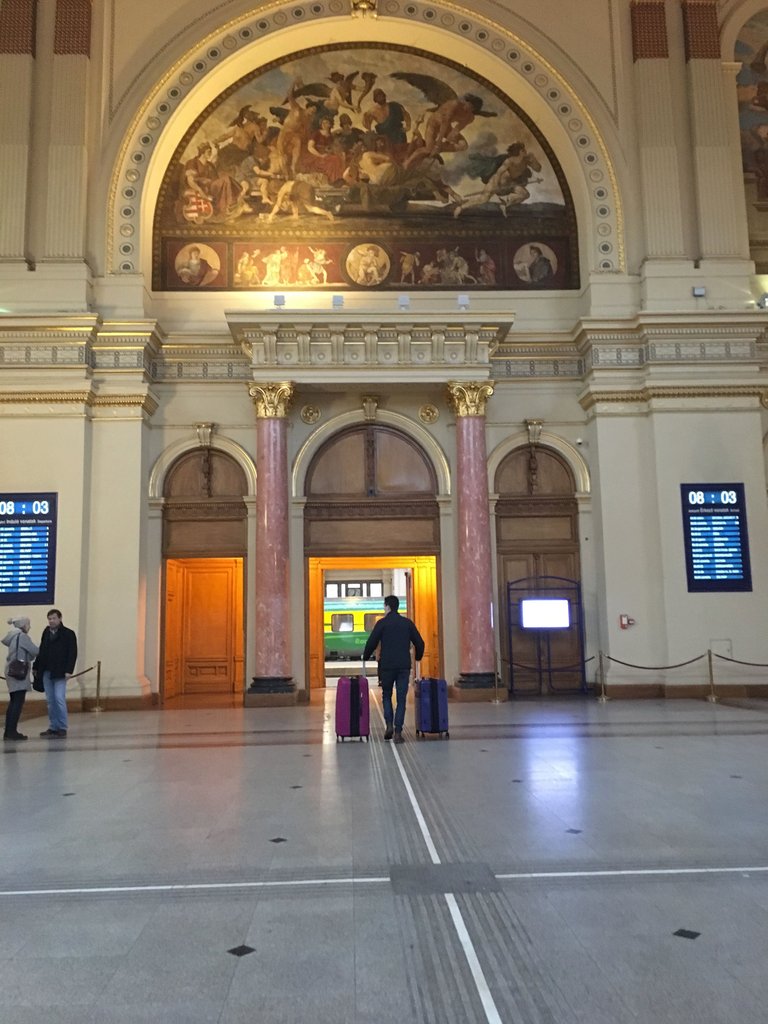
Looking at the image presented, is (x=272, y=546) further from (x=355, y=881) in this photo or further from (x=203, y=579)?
(x=355, y=881)

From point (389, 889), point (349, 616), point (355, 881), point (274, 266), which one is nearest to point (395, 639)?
point (355, 881)

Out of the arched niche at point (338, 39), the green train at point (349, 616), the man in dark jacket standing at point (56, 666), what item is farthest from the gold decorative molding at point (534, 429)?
the green train at point (349, 616)

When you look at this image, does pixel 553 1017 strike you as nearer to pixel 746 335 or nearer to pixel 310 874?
pixel 310 874

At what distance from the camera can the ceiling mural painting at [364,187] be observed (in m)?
16.5

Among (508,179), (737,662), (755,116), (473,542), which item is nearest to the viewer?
(737,662)

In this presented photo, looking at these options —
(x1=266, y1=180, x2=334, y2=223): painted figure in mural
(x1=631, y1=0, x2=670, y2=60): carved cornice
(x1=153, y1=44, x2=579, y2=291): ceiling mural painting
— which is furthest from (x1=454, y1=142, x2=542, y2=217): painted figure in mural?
(x1=266, y1=180, x2=334, y2=223): painted figure in mural

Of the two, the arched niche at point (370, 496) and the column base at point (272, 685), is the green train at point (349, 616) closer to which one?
the arched niche at point (370, 496)

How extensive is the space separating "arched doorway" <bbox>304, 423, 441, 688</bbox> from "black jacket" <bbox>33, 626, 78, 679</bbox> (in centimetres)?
582

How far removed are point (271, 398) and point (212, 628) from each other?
21.5 feet

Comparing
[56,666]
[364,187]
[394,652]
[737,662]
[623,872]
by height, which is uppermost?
[364,187]

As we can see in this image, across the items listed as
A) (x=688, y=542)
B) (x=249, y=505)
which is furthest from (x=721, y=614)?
(x=249, y=505)

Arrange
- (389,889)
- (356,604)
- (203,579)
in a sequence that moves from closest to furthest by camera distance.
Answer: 1. (389,889)
2. (203,579)
3. (356,604)

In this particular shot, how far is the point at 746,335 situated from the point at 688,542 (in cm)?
408

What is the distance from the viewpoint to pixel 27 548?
47.2ft
